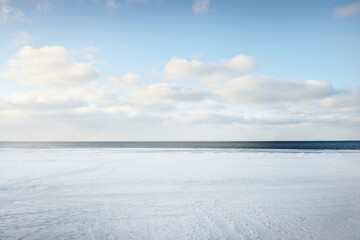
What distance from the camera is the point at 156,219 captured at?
6215 millimetres

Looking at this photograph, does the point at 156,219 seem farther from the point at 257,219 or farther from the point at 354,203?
the point at 354,203

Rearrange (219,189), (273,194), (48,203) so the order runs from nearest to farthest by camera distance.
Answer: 1. (48,203)
2. (273,194)
3. (219,189)

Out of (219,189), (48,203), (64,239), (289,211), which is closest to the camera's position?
(64,239)

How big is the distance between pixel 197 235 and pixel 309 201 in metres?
5.15

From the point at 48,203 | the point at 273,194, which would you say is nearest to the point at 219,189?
the point at 273,194

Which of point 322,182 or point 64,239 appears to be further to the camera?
point 322,182

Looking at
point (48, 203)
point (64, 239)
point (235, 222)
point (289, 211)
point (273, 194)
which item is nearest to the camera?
point (64, 239)

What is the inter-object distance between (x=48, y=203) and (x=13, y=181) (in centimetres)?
568

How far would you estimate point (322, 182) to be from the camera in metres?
11.2

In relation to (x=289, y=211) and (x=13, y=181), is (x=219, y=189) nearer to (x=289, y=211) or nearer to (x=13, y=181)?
(x=289, y=211)

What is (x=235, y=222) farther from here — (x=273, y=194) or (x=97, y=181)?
(x=97, y=181)

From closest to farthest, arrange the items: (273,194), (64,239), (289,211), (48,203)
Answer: (64,239)
(289,211)
(48,203)
(273,194)

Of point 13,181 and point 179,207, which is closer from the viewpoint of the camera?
point 179,207

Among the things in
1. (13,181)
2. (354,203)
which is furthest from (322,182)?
(13,181)
